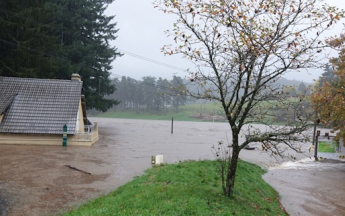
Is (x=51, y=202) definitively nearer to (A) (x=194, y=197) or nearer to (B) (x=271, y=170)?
(A) (x=194, y=197)

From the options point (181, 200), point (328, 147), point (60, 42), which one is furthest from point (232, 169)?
point (60, 42)

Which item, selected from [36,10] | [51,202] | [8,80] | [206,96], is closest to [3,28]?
[36,10]

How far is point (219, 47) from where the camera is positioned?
26.9 feet

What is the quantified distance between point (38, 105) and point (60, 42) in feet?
71.1

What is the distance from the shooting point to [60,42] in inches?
1667

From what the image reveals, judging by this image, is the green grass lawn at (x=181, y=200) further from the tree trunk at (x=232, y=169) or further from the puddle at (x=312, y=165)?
the puddle at (x=312, y=165)

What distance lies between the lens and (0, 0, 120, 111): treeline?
28328mm

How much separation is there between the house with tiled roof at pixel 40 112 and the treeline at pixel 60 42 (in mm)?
4994

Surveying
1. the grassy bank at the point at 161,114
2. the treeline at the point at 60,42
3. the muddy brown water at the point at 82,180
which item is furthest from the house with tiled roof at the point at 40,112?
the grassy bank at the point at 161,114

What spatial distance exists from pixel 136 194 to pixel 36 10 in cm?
2511

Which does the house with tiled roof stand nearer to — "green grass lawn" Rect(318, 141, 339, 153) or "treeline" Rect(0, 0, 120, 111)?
"treeline" Rect(0, 0, 120, 111)

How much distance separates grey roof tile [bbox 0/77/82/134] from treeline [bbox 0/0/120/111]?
4840 millimetres

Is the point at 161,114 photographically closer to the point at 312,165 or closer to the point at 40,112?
the point at 40,112

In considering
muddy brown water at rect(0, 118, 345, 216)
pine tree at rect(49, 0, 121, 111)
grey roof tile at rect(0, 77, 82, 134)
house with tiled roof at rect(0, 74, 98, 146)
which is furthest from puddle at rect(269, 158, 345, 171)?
pine tree at rect(49, 0, 121, 111)
